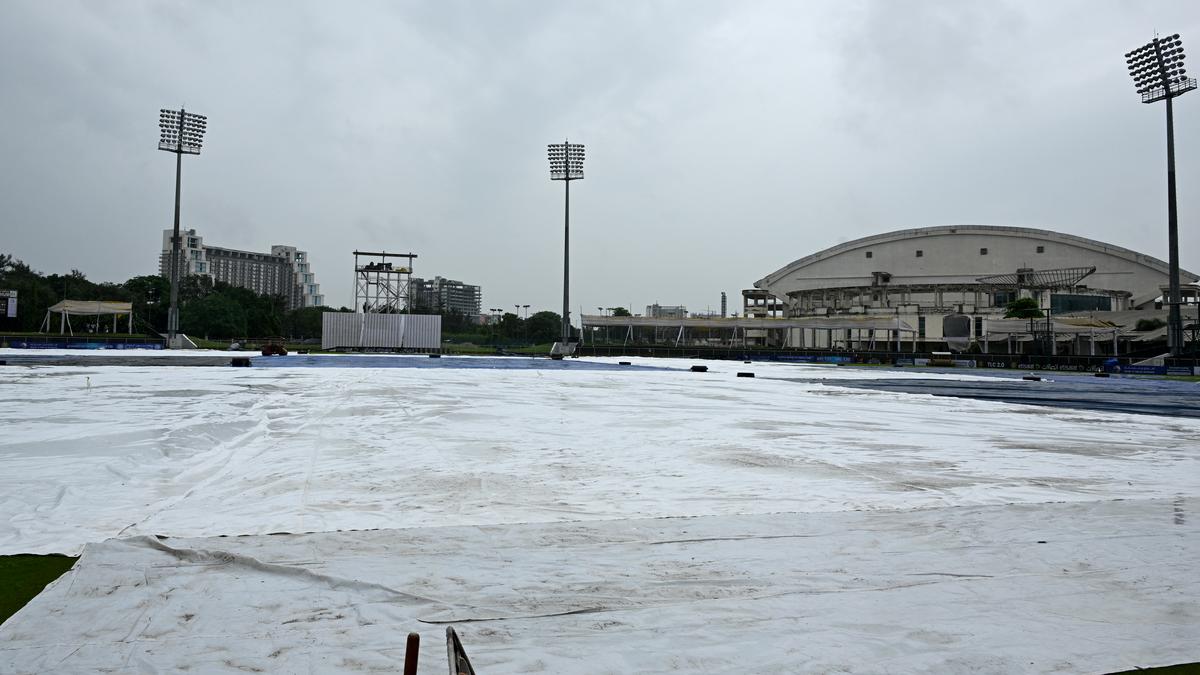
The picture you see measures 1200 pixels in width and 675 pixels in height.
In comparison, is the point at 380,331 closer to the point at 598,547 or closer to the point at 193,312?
the point at 193,312

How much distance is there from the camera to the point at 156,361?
90.1 feet

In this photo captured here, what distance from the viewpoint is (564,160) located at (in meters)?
59.2

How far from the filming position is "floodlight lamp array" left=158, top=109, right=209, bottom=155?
4919 cm

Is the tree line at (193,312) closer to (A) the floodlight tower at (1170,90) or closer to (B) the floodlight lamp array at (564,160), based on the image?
(B) the floodlight lamp array at (564,160)

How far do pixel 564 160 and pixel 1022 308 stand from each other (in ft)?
151

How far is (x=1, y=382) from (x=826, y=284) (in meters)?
87.4

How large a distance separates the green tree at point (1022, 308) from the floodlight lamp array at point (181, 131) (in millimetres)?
68597

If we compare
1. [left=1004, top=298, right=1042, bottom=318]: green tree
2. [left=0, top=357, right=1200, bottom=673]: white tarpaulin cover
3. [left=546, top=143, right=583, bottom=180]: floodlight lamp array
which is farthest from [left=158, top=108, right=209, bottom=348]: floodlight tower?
[left=1004, top=298, right=1042, bottom=318]: green tree

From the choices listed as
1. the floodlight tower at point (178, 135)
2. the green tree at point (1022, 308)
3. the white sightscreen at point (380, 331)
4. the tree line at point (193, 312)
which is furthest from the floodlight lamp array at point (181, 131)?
the green tree at point (1022, 308)

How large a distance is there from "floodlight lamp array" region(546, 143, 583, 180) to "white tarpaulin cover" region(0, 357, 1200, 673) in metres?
50.7

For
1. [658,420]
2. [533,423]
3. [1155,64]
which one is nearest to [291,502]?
[533,423]

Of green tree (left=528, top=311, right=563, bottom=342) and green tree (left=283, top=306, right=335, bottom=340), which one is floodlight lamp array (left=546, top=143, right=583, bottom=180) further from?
green tree (left=283, top=306, right=335, bottom=340)

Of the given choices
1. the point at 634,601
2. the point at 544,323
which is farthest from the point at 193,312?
the point at 634,601

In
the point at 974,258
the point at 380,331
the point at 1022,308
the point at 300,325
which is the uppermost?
the point at 974,258
